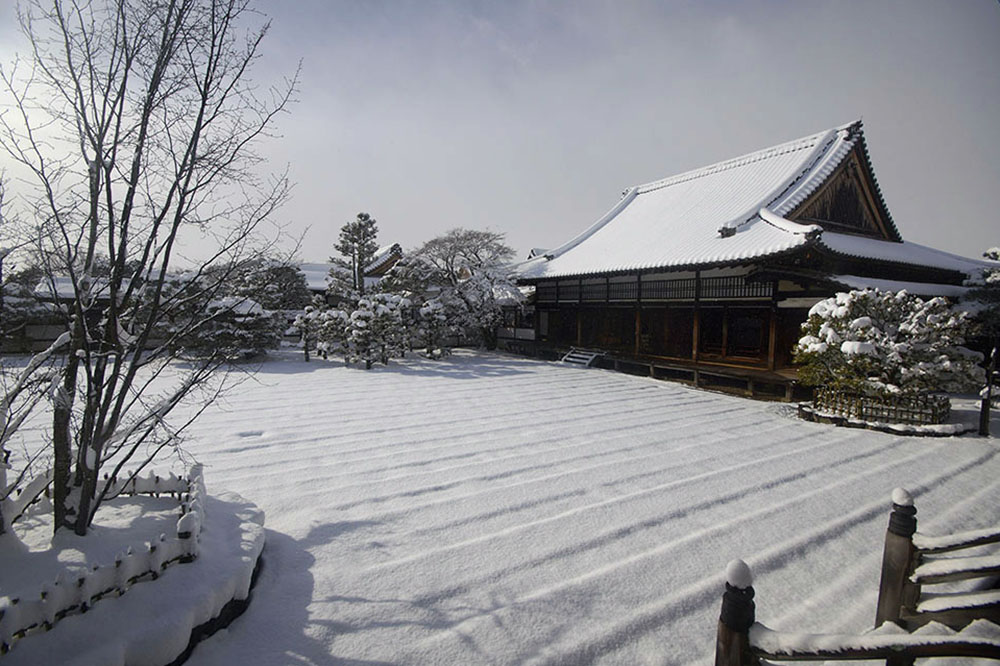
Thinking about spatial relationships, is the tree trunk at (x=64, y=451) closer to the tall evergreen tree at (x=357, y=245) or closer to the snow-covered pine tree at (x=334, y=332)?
the snow-covered pine tree at (x=334, y=332)

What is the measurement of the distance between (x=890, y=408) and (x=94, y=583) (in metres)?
11.3

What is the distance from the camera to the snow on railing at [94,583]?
93.1 inches

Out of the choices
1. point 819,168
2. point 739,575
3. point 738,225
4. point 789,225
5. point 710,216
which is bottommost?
point 739,575

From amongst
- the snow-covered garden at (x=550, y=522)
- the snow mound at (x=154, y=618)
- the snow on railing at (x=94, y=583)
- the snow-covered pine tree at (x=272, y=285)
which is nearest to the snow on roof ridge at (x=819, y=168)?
the snow-covered garden at (x=550, y=522)

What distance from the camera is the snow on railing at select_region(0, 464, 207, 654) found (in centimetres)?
237

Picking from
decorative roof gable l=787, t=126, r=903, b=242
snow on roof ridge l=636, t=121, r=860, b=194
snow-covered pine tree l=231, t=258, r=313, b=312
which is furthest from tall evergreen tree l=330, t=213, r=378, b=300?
decorative roof gable l=787, t=126, r=903, b=242

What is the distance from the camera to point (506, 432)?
8156mm

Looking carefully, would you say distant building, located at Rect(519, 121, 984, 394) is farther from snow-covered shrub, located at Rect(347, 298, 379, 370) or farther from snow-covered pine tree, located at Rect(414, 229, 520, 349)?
snow-covered shrub, located at Rect(347, 298, 379, 370)

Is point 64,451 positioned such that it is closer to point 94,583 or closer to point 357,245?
point 94,583

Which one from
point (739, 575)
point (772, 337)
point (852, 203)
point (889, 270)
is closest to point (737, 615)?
point (739, 575)

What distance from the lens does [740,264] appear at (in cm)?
1206

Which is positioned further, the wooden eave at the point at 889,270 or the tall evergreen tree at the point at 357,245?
the tall evergreen tree at the point at 357,245

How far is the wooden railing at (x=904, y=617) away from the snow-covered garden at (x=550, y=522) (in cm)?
51

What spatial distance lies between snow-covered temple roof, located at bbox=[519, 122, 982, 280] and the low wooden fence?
11.9 feet
